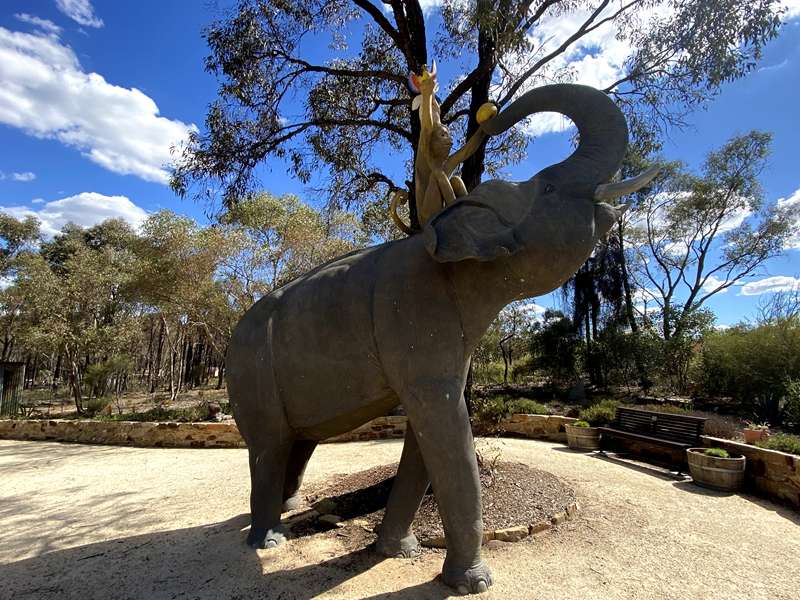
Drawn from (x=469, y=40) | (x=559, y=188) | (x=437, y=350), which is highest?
(x=469, y=40)

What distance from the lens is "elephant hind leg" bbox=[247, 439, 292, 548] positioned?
3.36 metres

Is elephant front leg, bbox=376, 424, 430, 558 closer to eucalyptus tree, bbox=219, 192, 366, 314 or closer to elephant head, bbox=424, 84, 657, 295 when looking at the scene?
elephant head, bbox=424, 84, 657, 295

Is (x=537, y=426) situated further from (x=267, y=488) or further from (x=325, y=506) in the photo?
(x=267, y=488)

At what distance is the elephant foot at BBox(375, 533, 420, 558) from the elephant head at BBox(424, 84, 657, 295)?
2.19 metres

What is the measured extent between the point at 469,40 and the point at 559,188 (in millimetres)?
6436

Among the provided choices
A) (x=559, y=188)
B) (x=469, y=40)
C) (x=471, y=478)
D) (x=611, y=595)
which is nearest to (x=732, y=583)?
(x=611, y=595)

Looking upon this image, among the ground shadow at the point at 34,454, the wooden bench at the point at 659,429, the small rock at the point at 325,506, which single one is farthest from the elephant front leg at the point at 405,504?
the ground shadow at the point at 34,454

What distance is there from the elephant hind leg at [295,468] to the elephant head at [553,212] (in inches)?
97.7

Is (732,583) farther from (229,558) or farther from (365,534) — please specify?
(229,558)

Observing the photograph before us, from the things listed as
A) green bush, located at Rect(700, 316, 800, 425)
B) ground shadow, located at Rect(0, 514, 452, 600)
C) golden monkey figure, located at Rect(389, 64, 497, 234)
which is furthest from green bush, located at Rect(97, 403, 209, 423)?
green bush, located at Rect(700, 316, 800, 425)

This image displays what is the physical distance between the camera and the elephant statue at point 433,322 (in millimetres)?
2627

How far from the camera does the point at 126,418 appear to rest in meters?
12.2

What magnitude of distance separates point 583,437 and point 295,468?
19.0ft

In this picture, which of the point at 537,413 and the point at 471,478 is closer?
the point at 471,478
